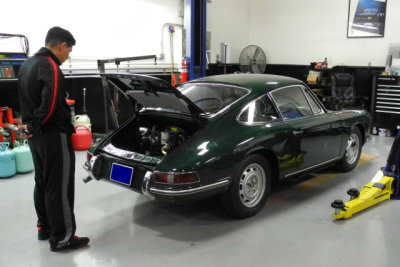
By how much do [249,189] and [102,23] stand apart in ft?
16.4

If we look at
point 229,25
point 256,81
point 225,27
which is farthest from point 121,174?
point 229,25

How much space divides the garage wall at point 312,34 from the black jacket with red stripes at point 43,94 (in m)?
7.84

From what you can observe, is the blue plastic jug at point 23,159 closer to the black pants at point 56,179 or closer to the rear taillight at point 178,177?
→ the black pants at point 56,179

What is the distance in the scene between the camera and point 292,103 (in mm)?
3887

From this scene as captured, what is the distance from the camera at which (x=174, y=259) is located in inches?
106

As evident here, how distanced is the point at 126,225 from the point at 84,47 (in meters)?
4.50

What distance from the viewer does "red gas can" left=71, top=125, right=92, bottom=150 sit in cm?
591

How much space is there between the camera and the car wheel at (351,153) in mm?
4627

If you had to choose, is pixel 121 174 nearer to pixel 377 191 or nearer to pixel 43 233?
pixel 43 233

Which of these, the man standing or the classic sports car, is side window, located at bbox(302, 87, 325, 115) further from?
the man standing

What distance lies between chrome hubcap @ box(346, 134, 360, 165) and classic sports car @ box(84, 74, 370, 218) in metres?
0.47

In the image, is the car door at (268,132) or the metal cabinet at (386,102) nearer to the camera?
the car door at (268,132)

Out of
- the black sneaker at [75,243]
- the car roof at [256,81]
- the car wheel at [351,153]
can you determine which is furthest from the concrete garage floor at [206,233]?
the car roof at [256,81]

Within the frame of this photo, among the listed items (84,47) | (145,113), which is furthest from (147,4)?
(145,113)
